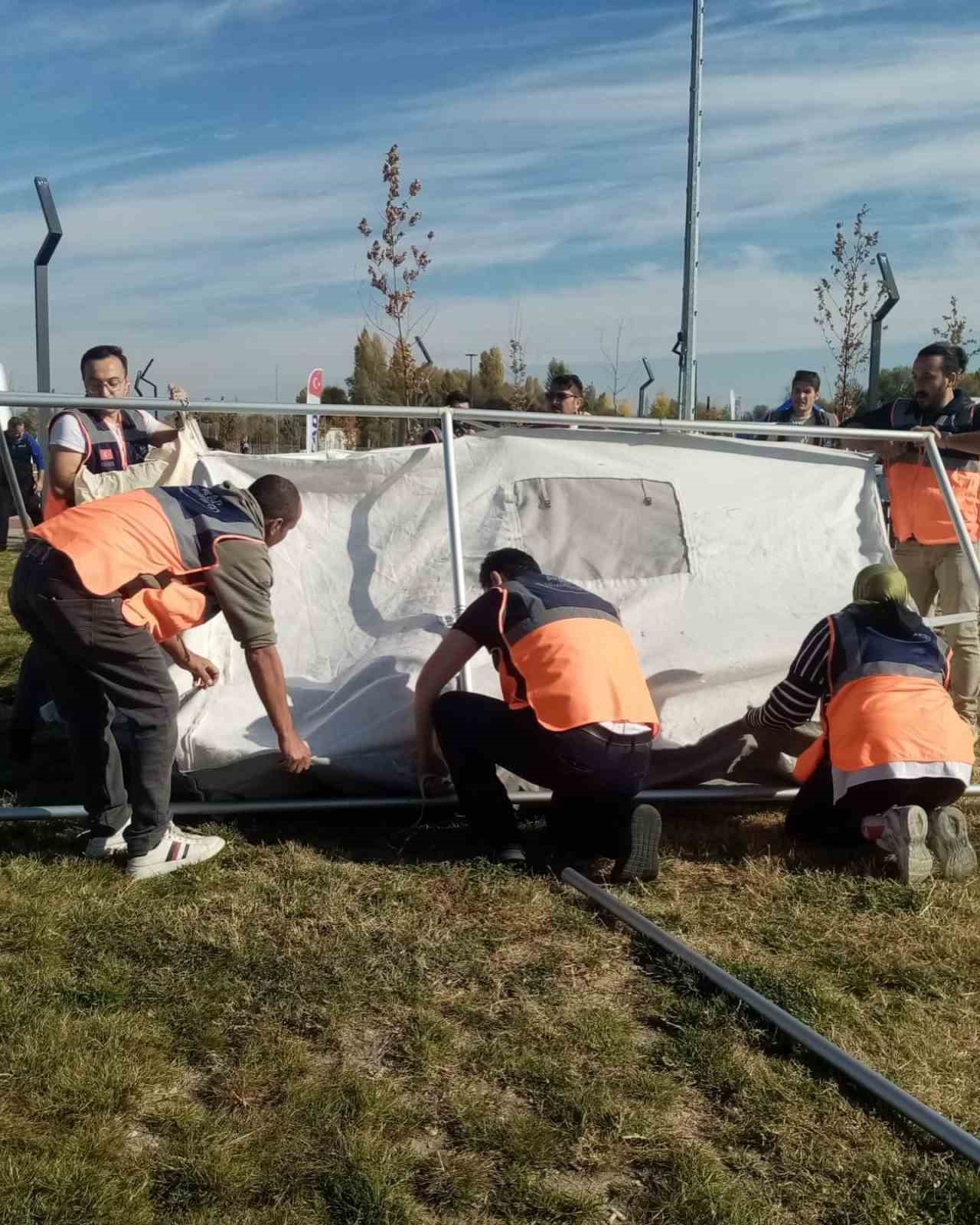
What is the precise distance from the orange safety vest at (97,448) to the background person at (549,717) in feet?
6.45

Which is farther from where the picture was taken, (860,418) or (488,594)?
(860,418)

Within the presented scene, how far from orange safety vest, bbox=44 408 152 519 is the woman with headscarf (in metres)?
3.10

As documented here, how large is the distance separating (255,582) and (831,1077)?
2.34 meters

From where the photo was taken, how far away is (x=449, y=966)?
3453mm

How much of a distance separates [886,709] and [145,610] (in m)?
2.66

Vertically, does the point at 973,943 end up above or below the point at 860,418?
below

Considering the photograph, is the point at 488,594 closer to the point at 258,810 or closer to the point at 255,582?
the point at 255,582

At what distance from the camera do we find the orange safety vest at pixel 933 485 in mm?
5922

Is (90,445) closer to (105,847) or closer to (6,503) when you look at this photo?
(105,847)

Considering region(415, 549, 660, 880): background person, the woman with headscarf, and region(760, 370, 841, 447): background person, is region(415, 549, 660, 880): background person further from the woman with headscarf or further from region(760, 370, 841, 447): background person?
region(760, 370, 841, 447): background person

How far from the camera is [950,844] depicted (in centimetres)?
412

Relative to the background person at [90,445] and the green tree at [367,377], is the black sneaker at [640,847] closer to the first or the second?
the background person at [90,445]

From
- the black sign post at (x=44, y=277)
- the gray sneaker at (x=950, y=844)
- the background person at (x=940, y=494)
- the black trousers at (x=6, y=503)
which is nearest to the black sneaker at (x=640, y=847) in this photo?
the gray sneaker at (x=950, y=844)

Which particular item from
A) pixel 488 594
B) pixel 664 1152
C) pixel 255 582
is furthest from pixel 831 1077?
pixel 255 582
